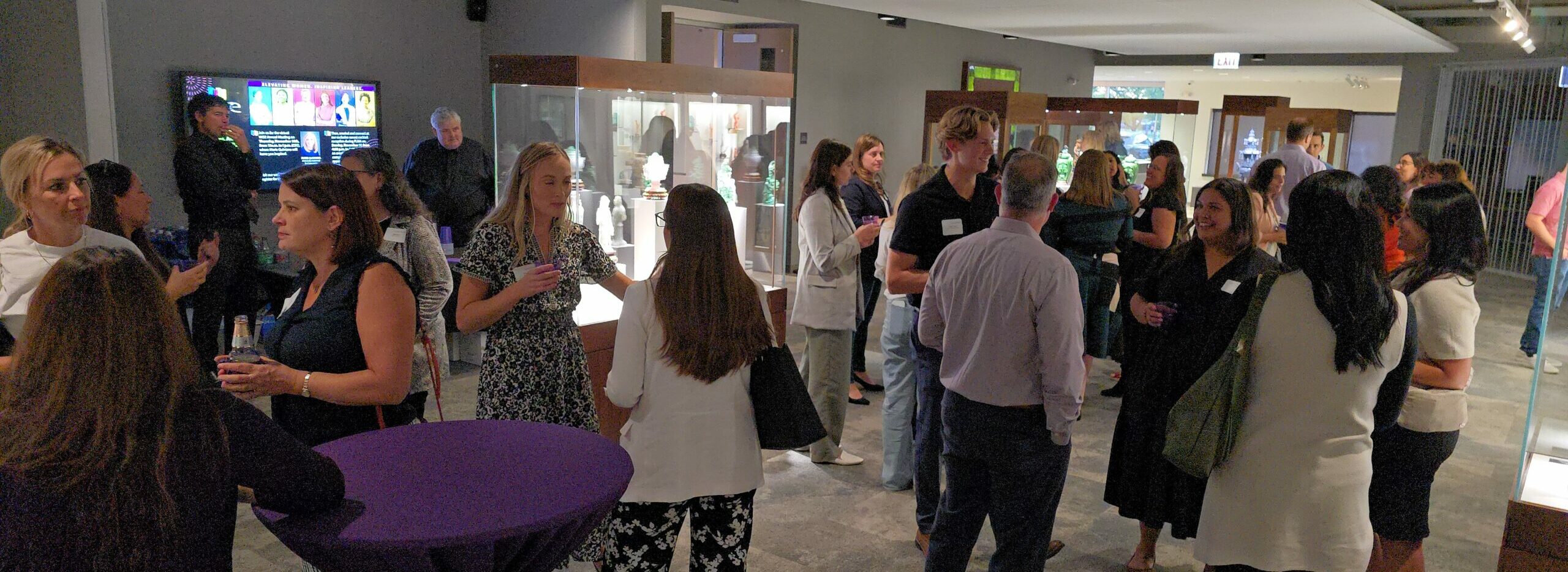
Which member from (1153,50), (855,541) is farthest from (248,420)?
(1153,50)

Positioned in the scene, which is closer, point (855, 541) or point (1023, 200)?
point (1023, 200)

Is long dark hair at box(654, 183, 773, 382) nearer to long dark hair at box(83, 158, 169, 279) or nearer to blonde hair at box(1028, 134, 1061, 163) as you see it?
long dark hair at box(83, 158, 169, 279)

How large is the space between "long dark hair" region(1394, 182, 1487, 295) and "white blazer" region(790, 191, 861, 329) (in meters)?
2.01

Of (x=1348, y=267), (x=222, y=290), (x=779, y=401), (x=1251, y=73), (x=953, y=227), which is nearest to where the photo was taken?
(x=1348, y=267)

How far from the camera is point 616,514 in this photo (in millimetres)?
2266

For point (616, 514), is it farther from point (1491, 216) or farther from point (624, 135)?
point (1491, 216)

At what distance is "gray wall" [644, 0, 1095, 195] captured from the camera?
29.6ft

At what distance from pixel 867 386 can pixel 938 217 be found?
7.94 feet

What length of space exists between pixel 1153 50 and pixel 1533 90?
4.36 metres

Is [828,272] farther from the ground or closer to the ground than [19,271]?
closer to the ground

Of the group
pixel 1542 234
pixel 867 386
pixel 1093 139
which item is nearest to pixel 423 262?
pixel 867 386

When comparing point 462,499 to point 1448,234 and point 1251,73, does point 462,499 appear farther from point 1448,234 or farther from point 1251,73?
point 1251,73

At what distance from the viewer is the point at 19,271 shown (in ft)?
8.52

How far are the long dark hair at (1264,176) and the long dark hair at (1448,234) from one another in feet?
7.46
